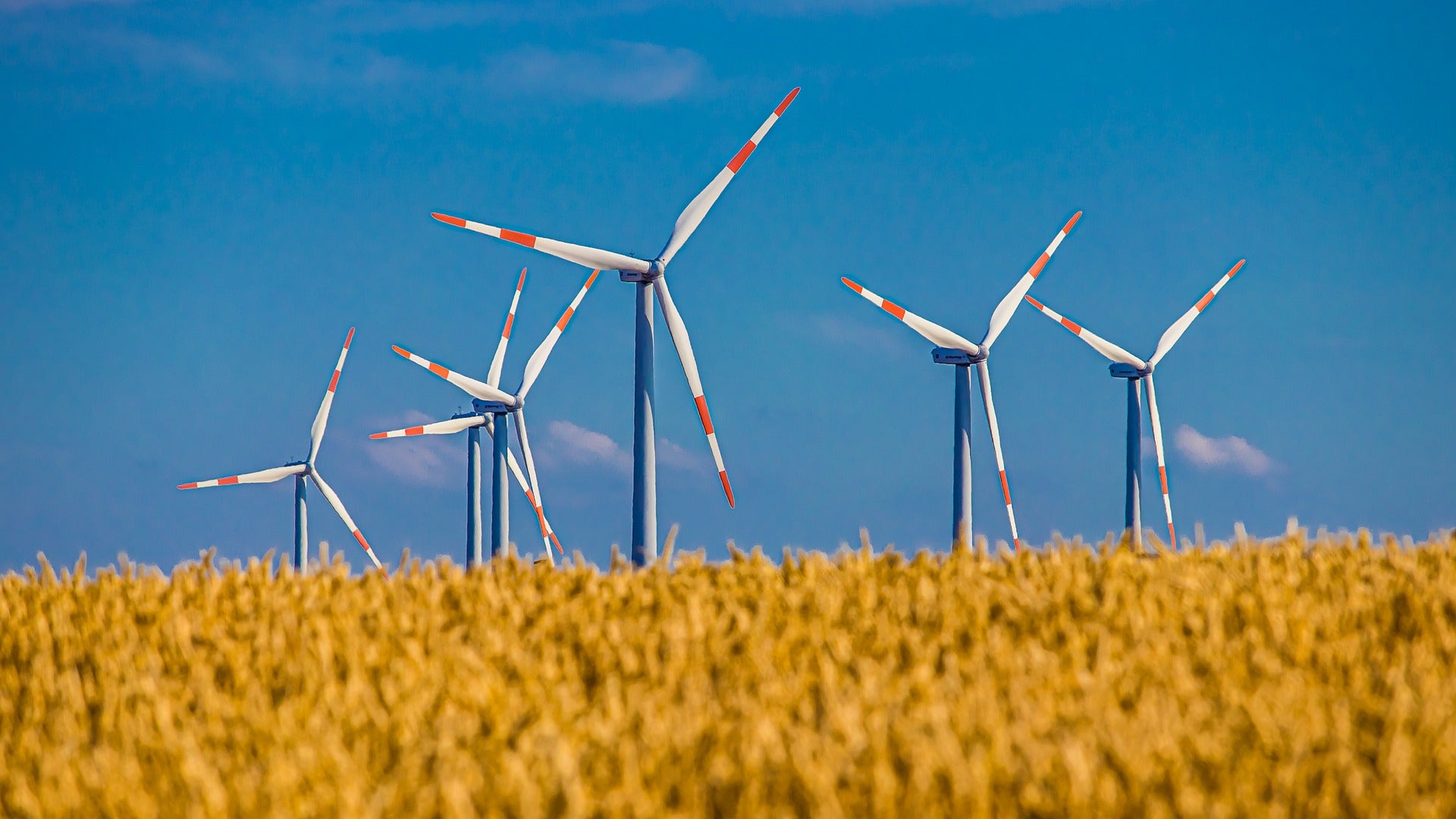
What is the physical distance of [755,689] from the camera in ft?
29.8

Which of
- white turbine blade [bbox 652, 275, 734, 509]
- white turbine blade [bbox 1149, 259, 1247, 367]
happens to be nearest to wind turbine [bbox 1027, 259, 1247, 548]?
white turbine blade [bbox 1149, 259, 1247, 367]

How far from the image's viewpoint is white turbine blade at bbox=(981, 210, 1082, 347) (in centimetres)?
3591

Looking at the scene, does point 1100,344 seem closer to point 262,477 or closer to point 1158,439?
point 1158,439

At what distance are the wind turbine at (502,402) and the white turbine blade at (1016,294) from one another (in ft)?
36.6

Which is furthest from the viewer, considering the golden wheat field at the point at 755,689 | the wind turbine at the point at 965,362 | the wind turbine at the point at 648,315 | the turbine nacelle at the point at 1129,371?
the turbine nacelle at the point at 1129,371

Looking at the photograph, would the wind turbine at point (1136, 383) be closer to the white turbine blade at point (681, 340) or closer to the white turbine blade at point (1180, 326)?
the white turbine blade at point (1180, 326)

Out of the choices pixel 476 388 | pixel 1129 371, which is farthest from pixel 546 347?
pixel 1129 371

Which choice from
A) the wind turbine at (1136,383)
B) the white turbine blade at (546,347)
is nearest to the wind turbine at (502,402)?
the white turbine blade at (546,347)

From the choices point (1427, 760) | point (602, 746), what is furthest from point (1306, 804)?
point (602, 746)

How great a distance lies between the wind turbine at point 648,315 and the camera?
22609 millimetres

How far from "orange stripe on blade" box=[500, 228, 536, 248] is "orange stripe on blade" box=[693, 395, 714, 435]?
4.21 metres

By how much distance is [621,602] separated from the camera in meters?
11.7

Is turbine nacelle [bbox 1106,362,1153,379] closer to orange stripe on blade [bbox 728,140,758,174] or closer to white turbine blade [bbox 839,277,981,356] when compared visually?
white turbine blade [bbox 839,277,981,356]

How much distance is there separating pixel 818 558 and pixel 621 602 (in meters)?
2.57
